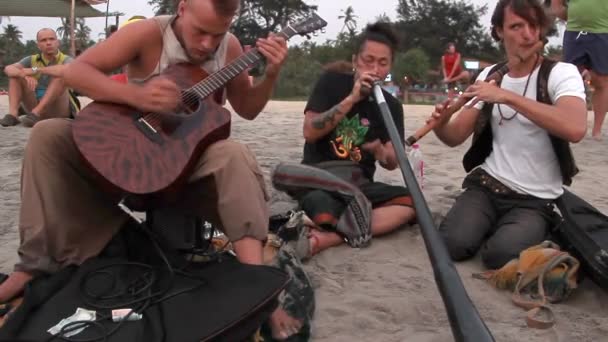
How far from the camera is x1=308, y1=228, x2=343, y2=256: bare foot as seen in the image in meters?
2.68

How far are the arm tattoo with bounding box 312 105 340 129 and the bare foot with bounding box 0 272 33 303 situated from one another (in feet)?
4.78

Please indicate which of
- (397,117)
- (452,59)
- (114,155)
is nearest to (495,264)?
(397,117)

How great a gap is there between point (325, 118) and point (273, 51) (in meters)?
0.74

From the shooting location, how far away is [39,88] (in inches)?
249

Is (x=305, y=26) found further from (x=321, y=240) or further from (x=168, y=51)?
(x=321, y=240)

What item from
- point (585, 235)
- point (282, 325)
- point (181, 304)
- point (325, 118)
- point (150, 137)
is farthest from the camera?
point (325, 118)

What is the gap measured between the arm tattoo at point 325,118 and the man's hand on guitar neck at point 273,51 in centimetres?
67

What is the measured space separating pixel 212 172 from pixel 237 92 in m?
0.63

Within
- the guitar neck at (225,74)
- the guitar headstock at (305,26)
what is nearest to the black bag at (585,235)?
the guitar headstock at (305,26)

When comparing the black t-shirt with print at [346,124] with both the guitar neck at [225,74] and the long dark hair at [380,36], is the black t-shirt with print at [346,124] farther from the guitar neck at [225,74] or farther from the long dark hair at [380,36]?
the guitar neck at [225,74]

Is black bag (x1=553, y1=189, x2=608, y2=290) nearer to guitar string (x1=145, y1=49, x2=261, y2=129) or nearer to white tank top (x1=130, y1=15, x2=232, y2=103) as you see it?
guitar string (x1=145, y1=49, x2=261, y2=129)

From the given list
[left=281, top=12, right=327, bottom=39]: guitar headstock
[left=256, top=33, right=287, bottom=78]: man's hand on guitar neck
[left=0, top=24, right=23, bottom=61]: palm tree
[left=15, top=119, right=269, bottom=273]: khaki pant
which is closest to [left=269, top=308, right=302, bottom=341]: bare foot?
[left=15, top=119, right=269, bottom=273]: khaki pant

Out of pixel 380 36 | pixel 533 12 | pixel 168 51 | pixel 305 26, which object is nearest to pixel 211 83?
pixel 168 51

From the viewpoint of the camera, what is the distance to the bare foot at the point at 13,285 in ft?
6.31
